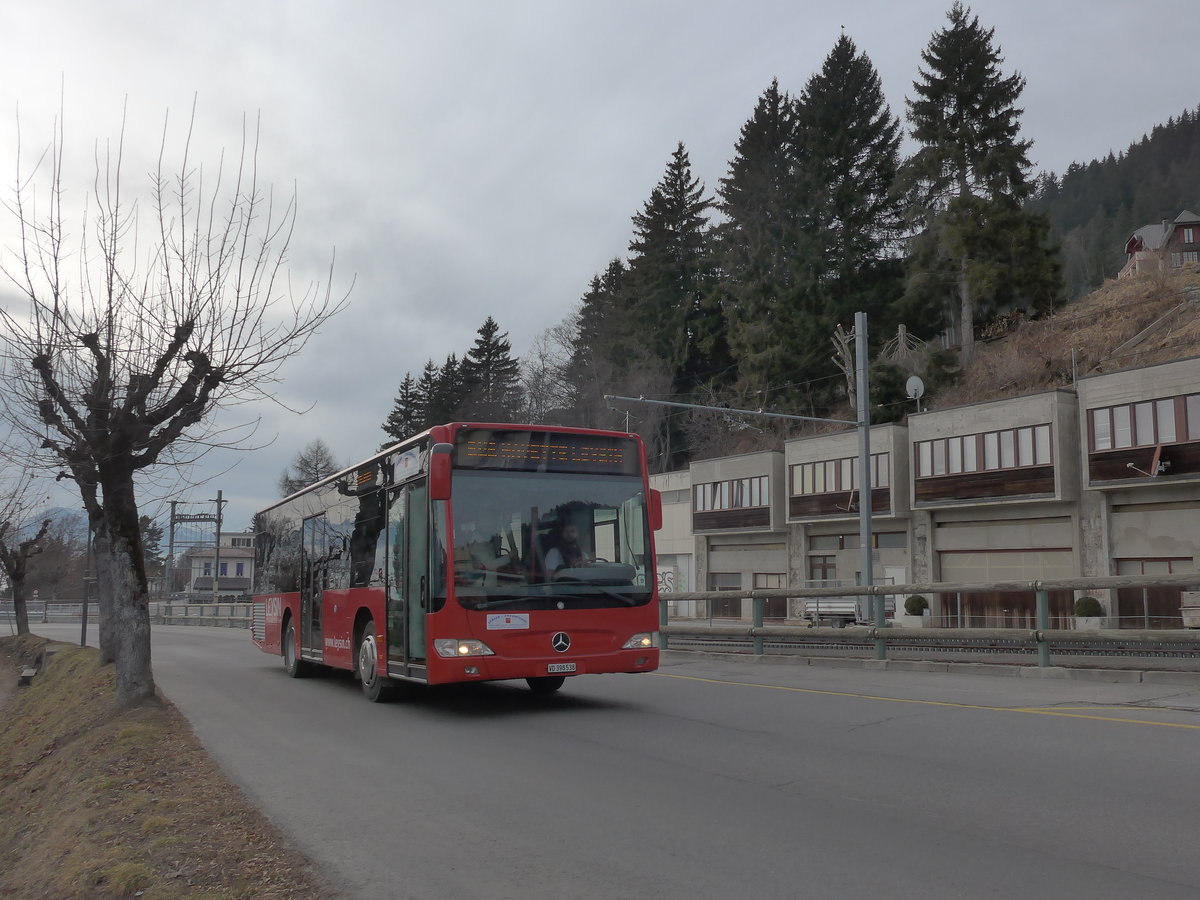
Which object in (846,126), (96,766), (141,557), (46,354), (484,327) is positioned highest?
(846,126)

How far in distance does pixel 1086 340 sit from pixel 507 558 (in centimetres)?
5180

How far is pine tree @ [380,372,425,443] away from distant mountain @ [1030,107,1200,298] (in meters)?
65.1

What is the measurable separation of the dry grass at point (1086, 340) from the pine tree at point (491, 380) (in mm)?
39705

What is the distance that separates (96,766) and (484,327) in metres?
86.1

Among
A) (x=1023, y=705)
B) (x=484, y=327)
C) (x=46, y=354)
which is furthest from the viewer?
(x=484, y=327)

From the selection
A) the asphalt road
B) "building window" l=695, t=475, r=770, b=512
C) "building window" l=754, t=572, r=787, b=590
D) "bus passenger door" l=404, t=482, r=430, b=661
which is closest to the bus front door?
"bus passenger door" l=404, t=482, r=430, b=661

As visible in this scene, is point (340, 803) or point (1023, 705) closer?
point (340, 803)

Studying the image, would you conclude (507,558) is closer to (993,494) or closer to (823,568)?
(993,494)

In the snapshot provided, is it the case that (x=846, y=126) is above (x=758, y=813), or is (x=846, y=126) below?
above

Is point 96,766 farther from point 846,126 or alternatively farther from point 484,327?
point 484,327

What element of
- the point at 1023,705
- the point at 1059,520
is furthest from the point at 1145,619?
the point at 1059,520

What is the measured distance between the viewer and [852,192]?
211 feet

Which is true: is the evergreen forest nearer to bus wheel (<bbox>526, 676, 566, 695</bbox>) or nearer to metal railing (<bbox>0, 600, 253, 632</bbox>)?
metal railing (<bbox>0, 600, 253, 632</bbox>)

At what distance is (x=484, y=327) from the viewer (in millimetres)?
94375
